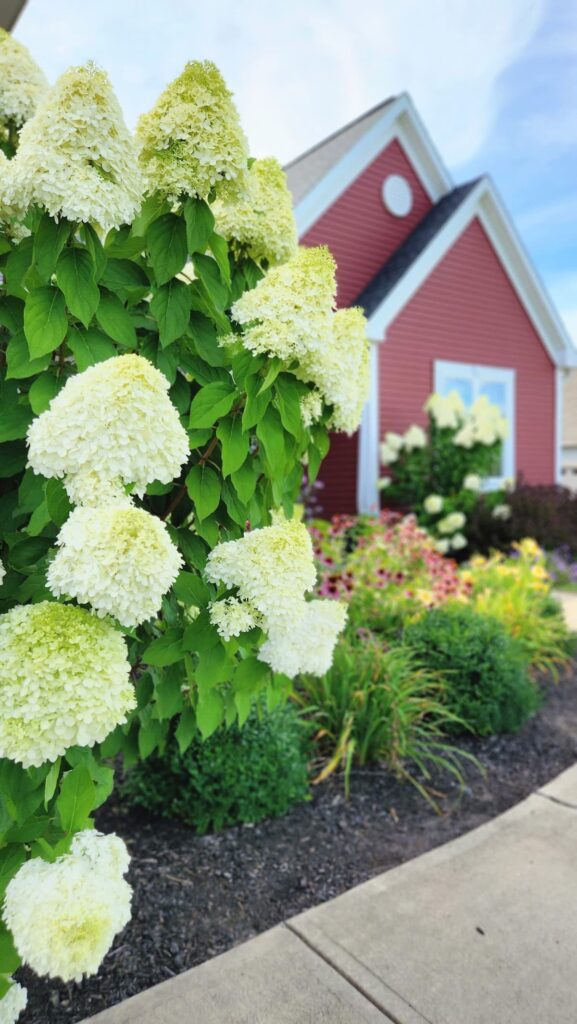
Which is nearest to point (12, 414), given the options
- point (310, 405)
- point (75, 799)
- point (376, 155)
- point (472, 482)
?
point (310, 405)

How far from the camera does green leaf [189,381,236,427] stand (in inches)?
56.6

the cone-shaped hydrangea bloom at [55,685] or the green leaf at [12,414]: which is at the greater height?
the green leaf at [12,414]

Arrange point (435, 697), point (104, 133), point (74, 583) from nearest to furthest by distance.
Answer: point (74, 583) → point (104, 133) → point (435, 697)

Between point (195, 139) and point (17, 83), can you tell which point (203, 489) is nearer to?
point (195, 139)

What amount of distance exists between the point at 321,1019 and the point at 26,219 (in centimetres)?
213

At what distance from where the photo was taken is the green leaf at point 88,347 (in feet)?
4.50

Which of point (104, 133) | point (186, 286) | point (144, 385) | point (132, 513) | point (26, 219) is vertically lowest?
point (132, 513)

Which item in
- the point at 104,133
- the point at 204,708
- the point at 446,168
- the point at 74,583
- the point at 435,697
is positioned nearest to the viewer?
the point at 74,583

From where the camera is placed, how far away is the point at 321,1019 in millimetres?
1805

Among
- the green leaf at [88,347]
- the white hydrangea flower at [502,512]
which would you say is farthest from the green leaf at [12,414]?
the white hydrangea flower at [502,512]

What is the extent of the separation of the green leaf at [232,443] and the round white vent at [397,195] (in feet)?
32.7

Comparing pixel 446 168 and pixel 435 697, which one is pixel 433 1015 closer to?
pixel 435 697

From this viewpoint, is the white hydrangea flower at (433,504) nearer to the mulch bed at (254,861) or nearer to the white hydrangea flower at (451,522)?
the white hydrangea flower at (451,522)

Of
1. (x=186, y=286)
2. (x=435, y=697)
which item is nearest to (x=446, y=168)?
(x=435, y=697)
